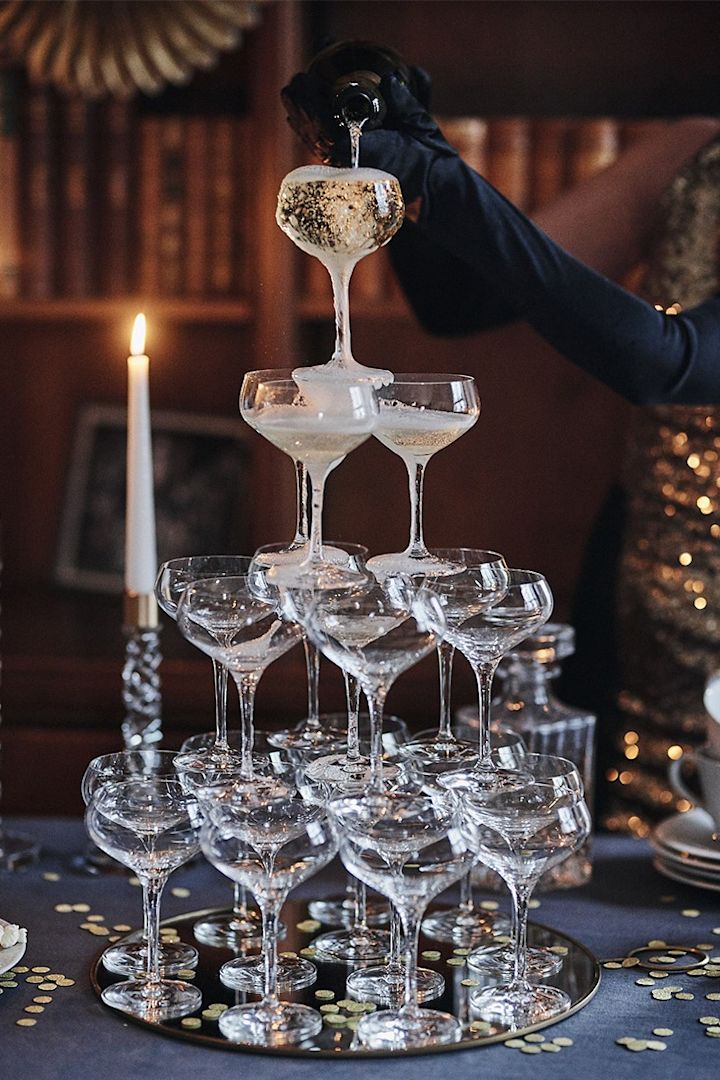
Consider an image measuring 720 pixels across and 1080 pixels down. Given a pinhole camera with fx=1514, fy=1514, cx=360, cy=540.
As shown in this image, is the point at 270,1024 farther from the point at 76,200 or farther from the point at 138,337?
the point at 76,200

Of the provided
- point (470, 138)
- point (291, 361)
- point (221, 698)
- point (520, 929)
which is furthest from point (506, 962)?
point (470, 138)

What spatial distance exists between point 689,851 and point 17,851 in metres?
0.55

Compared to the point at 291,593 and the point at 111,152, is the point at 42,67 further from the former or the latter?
the point at 291,593

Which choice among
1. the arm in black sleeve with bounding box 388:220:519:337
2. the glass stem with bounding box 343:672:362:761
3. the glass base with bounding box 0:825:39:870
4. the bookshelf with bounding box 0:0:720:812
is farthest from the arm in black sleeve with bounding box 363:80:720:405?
the bookshelf with bounding box 0:0:720:812

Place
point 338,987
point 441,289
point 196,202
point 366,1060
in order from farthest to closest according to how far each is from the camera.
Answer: point 196,202, point 441,289, point 338,987, point 366,1060

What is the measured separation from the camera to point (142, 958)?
1032 mm

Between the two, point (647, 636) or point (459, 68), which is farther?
point (459, 68)

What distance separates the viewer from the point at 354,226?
3.25 feet

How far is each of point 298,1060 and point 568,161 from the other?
5.61 feet

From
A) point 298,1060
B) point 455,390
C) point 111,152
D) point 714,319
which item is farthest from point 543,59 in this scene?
point 298,1060

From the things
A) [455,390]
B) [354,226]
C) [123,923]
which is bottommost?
[123,923]

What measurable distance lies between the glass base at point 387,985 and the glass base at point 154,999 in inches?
4.0

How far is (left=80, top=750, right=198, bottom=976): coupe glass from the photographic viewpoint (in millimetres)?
1007

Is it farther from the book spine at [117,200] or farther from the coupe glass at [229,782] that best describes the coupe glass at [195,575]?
the book spine at [117,200]
